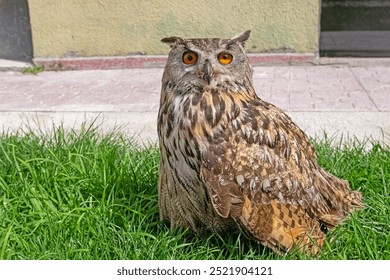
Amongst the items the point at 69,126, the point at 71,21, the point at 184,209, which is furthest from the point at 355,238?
the point at 71,21

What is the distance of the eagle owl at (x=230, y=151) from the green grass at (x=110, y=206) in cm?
18

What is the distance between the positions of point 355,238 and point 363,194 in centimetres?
59

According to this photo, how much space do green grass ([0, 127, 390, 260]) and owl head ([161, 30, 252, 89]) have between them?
776 mm

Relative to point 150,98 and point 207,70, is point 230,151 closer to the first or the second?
point 207,70

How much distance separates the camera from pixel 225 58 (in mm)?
2775

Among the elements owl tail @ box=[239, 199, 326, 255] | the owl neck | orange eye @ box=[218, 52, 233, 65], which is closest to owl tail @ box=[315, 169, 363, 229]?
owl tail @ box=[239, 199, 326, 255]

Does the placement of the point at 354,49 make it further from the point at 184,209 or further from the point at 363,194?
the point at 184,209

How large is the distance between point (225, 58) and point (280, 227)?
0.80 metres

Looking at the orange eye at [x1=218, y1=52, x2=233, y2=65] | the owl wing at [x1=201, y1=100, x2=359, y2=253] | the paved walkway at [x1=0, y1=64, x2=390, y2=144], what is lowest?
the paved walkway at [x1=0, y1=64, x2=390, y2=144]

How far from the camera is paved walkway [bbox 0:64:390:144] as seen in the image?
5.45 m

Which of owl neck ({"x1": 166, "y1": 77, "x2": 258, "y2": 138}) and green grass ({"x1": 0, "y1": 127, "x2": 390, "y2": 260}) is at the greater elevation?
owl neck ({"x1": 166, "y1": 77, "x2": 258, "y2": 138})

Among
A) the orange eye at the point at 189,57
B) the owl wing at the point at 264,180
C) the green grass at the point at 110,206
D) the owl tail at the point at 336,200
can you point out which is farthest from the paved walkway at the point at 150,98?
the orange eye at the point at 189,57

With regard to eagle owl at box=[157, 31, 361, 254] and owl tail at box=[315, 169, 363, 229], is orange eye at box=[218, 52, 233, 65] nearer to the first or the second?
eagle owl at box=[157, 31, 361, 254]

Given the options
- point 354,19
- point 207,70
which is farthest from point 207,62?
point 354,19
